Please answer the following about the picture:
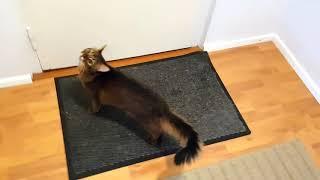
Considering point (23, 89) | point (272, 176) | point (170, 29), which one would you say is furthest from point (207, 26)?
point (23, 89)

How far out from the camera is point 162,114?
1399 millimetres

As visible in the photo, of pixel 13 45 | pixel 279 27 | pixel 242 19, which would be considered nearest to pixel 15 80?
pixel 13 45

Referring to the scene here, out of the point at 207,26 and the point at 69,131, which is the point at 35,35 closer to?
the point at 69,131

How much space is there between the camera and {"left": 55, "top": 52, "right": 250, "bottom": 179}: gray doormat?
1.54 meters

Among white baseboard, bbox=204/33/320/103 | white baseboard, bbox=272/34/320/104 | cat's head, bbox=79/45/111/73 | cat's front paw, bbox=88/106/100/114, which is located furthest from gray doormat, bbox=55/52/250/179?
white baseboard, bbox=272/34/320/104

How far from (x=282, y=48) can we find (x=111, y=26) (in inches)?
44.4

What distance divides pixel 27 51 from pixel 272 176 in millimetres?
1374

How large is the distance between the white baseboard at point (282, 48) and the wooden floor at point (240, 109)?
30 millimetres

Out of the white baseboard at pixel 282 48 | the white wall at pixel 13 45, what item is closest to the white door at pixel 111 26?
the white wall at pixel 13 45

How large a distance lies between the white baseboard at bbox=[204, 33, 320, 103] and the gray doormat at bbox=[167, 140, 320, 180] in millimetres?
439

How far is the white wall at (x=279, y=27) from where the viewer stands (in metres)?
1.82

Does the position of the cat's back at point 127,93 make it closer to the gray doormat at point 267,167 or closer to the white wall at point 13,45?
the gray doormat at point 267,167

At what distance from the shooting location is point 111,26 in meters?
1.70

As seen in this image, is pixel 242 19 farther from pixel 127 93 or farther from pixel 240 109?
pixel 127 93
